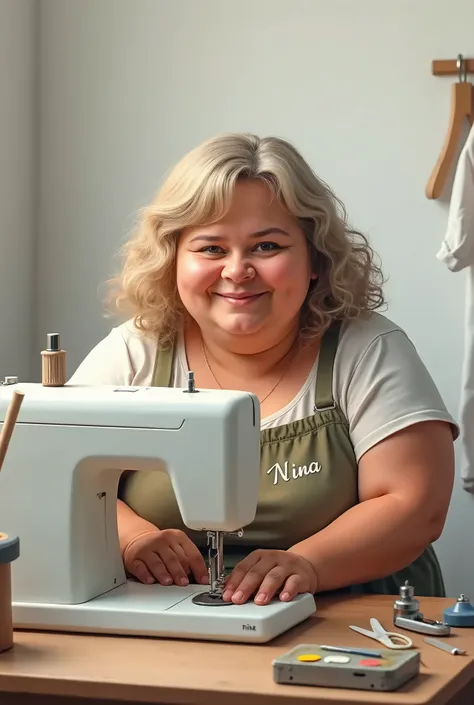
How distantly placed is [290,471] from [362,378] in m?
0.20

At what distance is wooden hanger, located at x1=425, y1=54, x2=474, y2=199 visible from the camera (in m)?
2.79

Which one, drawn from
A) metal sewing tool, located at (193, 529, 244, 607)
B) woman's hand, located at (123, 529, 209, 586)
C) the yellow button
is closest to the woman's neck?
woman's hand, located at (123, 529, 209, 586)

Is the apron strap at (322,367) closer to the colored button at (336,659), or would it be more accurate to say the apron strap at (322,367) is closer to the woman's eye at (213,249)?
the woman's eye at (213,249)

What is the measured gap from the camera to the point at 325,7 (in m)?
2.90

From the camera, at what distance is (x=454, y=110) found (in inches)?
110

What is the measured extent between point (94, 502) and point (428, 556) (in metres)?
0.75

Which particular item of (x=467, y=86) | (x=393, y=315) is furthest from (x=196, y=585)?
(x=467, y=86)

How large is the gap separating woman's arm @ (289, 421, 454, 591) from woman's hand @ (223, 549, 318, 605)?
8cm

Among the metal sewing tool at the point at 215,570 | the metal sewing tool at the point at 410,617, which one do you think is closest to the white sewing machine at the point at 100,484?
the metal sewing tool at the point at 215,570

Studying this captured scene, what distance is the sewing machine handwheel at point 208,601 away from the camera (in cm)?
155

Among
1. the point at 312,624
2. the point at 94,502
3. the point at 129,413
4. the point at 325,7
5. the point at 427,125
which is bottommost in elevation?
the point at 312,624

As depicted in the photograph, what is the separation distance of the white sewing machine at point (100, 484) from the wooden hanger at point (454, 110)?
1.40 m

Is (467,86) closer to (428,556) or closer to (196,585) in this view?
(428,556)

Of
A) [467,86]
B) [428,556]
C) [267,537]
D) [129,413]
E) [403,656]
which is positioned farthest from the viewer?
[467,86]
